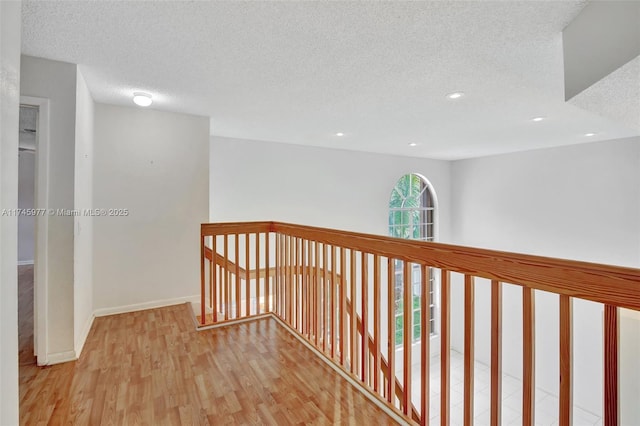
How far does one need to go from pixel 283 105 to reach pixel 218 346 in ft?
7.65

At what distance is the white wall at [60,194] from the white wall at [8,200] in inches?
54.6

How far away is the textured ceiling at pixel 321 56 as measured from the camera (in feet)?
5.40

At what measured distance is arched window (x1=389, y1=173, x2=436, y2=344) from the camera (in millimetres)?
6770

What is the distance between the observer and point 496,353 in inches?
47.6

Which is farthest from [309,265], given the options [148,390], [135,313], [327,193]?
[327,193]

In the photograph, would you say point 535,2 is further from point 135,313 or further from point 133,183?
point 135,313

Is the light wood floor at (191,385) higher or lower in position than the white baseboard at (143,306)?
lower

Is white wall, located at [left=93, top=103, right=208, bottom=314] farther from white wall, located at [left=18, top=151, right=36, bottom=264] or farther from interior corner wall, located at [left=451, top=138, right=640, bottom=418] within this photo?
interior corner wall, located at [left=451, top=138, right=640, bottom=418]

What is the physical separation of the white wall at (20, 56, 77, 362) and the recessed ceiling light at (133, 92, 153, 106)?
0.59 metres

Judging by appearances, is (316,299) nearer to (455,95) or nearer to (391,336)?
(391,336)

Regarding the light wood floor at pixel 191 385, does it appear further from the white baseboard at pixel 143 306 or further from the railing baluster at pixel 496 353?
the railing baluster at pixel 496 353

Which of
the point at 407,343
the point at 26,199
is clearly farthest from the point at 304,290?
the point at 26,199

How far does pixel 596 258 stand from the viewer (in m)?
5.05

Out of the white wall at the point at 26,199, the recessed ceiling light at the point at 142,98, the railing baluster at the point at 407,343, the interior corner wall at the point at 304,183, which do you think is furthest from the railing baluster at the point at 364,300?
the white wall at the point at 26,199
